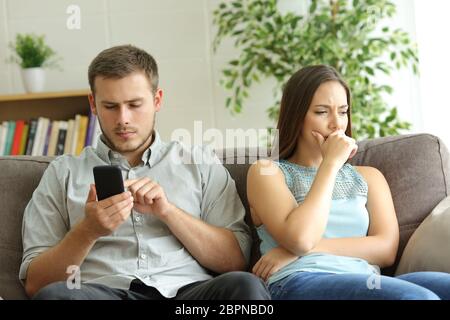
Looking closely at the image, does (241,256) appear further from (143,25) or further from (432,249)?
(143,25)

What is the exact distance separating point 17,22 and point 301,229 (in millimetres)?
2606

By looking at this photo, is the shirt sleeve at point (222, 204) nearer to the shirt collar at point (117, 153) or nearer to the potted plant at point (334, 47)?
the shirt collar at point (117, 153)

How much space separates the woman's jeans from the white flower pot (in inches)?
90.6

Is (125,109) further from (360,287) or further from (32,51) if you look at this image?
(32,51)

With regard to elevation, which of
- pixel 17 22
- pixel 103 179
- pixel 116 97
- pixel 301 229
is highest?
pixel 17 22

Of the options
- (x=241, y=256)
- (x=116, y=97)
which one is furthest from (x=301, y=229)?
(x=116, y=97)

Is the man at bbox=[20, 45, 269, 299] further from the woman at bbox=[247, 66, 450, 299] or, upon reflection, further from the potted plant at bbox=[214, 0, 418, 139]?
the potted plant at bbox=[214, 0, 418, 139]

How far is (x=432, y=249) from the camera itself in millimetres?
1812

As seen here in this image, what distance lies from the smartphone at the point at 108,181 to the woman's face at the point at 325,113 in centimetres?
55

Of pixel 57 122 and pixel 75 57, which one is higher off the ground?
pixel 75 57

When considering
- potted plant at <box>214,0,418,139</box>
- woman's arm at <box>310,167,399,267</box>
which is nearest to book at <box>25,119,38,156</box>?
potted plant at <box>214,0,418,139</box>

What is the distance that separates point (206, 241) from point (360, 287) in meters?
0.44

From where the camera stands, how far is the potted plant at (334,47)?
10.9ft

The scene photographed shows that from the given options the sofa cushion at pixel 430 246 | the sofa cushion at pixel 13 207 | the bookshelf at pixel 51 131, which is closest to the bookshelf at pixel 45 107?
the bookshelf at pixel 51 131
